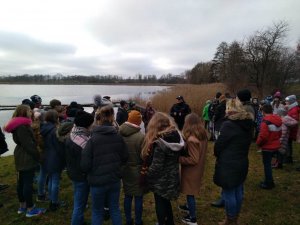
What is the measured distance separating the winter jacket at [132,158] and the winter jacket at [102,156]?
32cm

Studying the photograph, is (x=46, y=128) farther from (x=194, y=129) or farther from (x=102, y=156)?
(x=194, y=129)

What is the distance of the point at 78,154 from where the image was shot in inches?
132

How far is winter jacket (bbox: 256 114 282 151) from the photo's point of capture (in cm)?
473

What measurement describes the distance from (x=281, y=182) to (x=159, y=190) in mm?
3538

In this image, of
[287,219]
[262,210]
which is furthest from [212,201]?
[287,219]

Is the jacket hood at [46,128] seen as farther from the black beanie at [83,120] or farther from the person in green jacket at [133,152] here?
the person in green jacket at [133,152]

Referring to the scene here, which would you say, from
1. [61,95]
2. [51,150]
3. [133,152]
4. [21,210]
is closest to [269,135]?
[133,152]

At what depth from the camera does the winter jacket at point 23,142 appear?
380 centimetres

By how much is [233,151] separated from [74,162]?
85.4 inches

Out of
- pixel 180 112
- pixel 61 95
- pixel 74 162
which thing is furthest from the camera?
pixel 61 95

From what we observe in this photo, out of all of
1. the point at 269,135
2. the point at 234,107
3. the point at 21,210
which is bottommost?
the point at 21,210

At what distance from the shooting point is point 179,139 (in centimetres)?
319

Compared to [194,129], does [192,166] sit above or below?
below

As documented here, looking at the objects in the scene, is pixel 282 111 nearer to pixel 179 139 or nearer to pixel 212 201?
pixel 212 201
